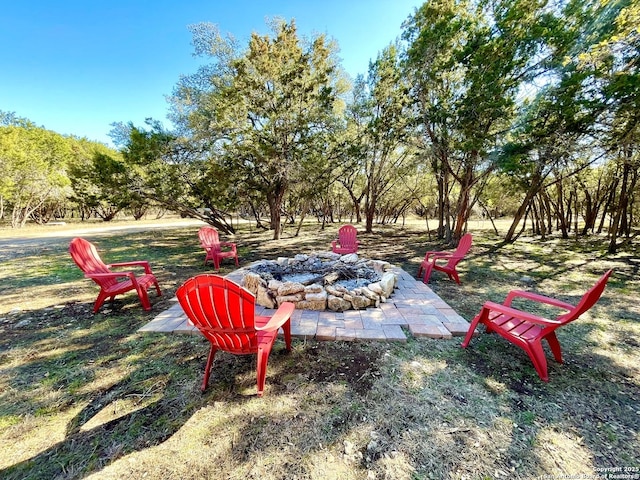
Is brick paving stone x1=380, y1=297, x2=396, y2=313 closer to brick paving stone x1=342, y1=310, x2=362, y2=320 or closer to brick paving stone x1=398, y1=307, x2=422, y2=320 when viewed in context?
brick paving stone x1=398, y1=307, x2=422, y2=320

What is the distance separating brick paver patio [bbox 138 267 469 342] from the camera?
9.23 ft

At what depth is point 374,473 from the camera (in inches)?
55.2

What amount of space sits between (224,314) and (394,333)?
1.88 metres

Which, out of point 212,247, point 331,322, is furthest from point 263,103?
point 331,322

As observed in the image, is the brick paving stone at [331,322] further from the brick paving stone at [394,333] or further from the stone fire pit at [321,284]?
the brick paving stone at [394,333]

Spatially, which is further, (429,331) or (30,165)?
(30,165)

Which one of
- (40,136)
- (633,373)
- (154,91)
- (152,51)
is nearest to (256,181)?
(154,91)

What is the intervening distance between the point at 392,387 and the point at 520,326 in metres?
1.42

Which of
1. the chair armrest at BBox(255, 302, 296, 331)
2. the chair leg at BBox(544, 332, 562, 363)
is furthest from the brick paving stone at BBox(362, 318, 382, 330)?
the chair leg at BBox(544, 332, 562, 363)

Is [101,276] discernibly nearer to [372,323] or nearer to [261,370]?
[261,370]

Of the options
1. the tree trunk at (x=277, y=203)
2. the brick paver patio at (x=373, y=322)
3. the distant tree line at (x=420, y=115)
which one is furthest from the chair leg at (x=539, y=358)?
the tree trunk at (x=277, y=203)

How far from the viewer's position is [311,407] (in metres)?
1.85

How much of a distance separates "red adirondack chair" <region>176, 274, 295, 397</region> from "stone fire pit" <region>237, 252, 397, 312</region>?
4.77 ft

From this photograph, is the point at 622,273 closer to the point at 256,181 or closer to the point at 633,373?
the point at 633,373
